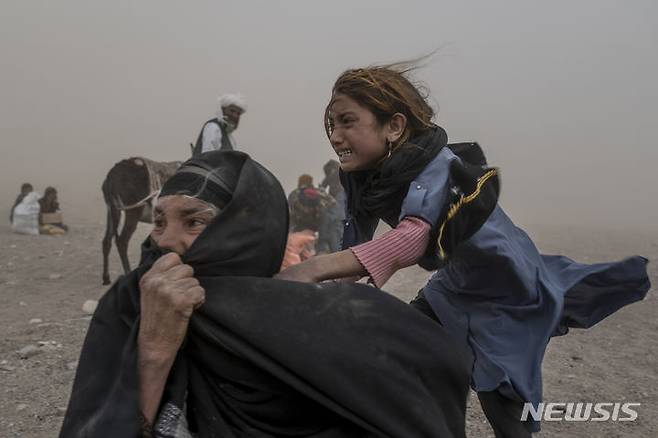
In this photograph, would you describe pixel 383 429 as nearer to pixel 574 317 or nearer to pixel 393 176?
pixel 393 176

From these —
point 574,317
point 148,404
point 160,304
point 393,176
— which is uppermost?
point 393,176

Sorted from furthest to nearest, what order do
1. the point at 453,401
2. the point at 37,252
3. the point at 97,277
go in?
the point at 37,252, the point at 97,277, the point at 453,401

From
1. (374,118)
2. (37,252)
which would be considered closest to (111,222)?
(37,252)

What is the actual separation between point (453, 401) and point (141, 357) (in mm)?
690

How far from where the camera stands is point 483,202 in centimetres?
183

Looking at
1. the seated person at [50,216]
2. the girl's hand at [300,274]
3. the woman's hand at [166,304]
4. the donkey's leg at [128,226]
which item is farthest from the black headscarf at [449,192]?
the seated person at [50,216]

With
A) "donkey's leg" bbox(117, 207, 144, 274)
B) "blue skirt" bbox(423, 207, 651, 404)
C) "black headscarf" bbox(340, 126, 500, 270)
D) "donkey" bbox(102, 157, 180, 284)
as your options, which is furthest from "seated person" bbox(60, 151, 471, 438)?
"donkey's leg" bbox(117, 207, 144, 274)

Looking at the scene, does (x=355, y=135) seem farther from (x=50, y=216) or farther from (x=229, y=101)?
(x=50, y=216)

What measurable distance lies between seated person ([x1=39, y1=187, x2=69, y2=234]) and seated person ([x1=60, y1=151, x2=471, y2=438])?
11174 mm

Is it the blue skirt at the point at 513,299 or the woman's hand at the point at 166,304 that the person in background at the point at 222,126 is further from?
the woman's hand at the point at 166,304

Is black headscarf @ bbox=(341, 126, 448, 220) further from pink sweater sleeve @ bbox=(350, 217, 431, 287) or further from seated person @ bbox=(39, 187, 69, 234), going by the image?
seated person @ bbox=(39, 187, 69, 234)

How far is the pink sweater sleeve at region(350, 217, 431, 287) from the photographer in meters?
1.55

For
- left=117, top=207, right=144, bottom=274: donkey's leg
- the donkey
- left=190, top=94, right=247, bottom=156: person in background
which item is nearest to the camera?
left=190, top=94, right=247, bottom=156: person in background

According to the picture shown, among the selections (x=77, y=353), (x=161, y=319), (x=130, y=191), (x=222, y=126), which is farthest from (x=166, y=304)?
(x=130, y=191)
